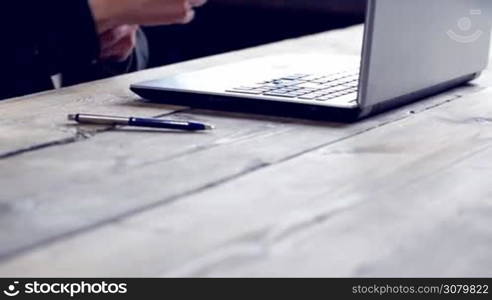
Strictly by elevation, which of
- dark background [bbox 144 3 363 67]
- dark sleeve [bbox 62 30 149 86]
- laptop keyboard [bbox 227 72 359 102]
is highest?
laptop keyboard [bbox 227 72 359 102]

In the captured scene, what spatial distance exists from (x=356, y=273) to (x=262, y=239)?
3.2 inches

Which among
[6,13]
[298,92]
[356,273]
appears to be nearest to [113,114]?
[298,92]

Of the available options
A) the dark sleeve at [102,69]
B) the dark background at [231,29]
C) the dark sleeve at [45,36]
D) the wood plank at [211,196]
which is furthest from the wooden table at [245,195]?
the dark background at [231,29]

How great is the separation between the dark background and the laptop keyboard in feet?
4.86

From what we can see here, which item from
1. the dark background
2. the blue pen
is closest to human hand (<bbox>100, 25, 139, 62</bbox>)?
the blue pen

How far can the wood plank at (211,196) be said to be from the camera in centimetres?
64

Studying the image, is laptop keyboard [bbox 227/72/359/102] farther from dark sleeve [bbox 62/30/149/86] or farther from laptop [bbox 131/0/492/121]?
dark sleeve [bbox 62/30/149/86]

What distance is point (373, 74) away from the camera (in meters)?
1.05

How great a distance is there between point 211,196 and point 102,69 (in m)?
0.83

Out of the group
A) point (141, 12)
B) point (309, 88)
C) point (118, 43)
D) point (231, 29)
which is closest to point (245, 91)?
point (309, 88)

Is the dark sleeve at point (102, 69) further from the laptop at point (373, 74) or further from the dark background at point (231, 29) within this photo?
the dark background at point (231, 29)

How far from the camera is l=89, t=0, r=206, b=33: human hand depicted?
139 centimetres

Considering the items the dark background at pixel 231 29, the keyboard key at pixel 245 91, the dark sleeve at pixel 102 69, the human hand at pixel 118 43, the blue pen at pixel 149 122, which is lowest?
the dark background at pixel 231 29

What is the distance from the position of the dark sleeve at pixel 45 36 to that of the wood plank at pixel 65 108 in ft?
0.21
